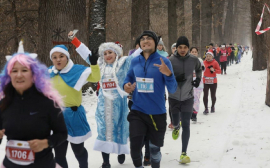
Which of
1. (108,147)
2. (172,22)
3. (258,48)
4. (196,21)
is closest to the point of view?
(108,147)

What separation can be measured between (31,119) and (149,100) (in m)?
2.03

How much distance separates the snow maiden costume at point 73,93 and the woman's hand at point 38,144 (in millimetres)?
1834

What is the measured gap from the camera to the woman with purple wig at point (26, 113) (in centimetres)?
270

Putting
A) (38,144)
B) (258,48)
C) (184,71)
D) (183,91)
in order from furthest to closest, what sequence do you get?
(258,48) → (184,71) → (183,91) → (38,144)

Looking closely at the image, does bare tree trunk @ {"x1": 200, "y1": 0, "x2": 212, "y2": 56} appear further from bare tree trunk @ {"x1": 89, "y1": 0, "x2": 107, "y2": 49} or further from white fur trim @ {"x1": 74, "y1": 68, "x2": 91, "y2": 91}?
white fur trim @ {"x1": 74, "y1": 68, "x2": 91, "y2": 91}

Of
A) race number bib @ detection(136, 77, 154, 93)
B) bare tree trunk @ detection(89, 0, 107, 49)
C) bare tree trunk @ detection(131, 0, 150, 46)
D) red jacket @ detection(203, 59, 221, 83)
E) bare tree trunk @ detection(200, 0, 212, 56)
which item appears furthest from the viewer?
bare tree trunk @ detection(200, 0, 212, 56)

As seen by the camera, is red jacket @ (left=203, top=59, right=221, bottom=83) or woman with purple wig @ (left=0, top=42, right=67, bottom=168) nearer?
woman with purple wig @ (left=0, top=42, right=67, bottom=168)

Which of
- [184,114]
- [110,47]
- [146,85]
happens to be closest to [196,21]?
[184,114]

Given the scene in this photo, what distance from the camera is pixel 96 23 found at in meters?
12.9

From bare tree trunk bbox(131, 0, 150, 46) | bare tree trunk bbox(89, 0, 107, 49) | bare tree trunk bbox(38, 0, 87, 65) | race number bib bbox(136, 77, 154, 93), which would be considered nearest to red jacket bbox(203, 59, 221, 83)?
bare tree trunk bbox(131, 0, 150, 46)

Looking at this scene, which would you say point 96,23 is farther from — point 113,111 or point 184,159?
point 184,159

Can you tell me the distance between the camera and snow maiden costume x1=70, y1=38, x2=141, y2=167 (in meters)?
5.64

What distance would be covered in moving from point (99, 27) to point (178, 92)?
7.56 metres

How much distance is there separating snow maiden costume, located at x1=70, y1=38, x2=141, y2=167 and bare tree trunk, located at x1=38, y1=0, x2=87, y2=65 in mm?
3636
